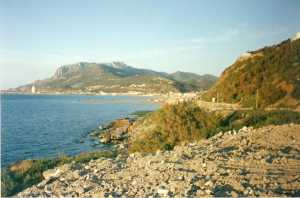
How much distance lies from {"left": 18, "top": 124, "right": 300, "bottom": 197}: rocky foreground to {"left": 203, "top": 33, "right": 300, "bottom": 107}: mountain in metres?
25.5

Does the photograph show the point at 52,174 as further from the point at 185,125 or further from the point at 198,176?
the point at 185,125

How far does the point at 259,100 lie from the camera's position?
42781mm

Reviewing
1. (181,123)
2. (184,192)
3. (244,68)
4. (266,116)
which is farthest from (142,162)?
(244,68)

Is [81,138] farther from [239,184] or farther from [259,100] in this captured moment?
[239,184]

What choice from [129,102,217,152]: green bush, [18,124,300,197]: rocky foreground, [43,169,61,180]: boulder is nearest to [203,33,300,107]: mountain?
[129,102,217,152]: green bush

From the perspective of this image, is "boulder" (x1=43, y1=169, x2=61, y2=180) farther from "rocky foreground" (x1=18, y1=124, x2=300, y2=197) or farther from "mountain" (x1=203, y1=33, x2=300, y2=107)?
"mountain" (x1=203, y1=33, x2=300, y2=107)

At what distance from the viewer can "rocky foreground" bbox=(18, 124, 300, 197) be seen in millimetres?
9453

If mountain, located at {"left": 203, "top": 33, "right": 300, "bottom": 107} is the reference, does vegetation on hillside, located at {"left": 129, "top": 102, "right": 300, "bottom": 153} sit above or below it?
below

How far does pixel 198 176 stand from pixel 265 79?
41091mm

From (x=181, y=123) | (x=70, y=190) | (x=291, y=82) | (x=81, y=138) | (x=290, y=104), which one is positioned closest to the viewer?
(x=70, y=190)

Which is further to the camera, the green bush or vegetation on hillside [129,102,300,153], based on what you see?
vegetation on hillside [129,102,300,153]

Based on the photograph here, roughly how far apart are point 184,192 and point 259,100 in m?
35.8

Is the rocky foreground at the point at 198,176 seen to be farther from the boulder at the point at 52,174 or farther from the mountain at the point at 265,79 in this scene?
the mountain at the point at 265,79

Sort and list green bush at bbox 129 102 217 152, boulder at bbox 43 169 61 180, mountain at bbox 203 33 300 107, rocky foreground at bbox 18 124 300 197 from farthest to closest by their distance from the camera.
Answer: mountain at bbox 203 33 300 107, green bush at bbox 129 102 217 152, boulder at bbox 43 169 61 180, rocky foreground at bbox 18 124 300 197
